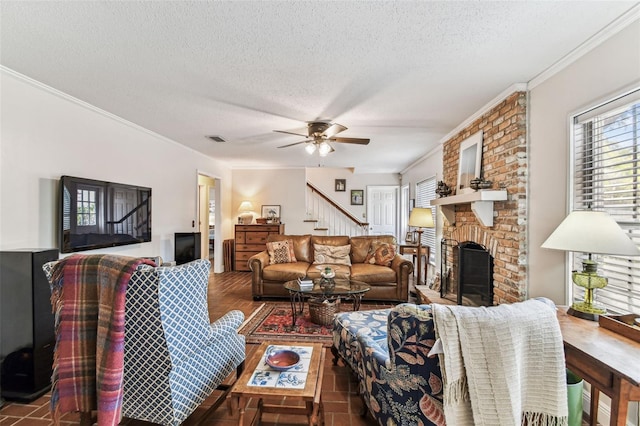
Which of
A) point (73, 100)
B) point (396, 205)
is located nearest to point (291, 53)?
point (73, 100)

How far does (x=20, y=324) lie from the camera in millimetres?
1994

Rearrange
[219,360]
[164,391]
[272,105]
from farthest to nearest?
1. [272,105]
2. [219,360]
3. [164,391]

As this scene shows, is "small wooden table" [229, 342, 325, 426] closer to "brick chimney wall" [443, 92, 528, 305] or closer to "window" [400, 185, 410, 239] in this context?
"brick chimney wall" [443, 92, 528, 305]

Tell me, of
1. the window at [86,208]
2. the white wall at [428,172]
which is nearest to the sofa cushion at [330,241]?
the white wall at [428,172]

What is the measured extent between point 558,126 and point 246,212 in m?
5.63

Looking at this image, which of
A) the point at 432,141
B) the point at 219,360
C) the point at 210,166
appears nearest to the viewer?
the point at 219,360

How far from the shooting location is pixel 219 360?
172 centimetres

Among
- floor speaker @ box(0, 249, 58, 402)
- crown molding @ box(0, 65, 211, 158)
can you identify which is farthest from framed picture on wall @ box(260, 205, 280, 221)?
floor speaker @ box(0, 249, 58, 402)

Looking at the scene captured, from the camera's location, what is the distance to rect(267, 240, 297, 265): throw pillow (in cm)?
455

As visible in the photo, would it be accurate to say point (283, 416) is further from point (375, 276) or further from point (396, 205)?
point (396, 205)

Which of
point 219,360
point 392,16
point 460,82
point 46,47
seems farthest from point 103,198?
point 460,82

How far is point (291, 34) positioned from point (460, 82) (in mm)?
1528

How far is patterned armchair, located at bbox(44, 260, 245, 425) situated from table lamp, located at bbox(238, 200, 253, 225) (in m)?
4.84

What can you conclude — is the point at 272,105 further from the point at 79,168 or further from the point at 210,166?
the point at 210,166
